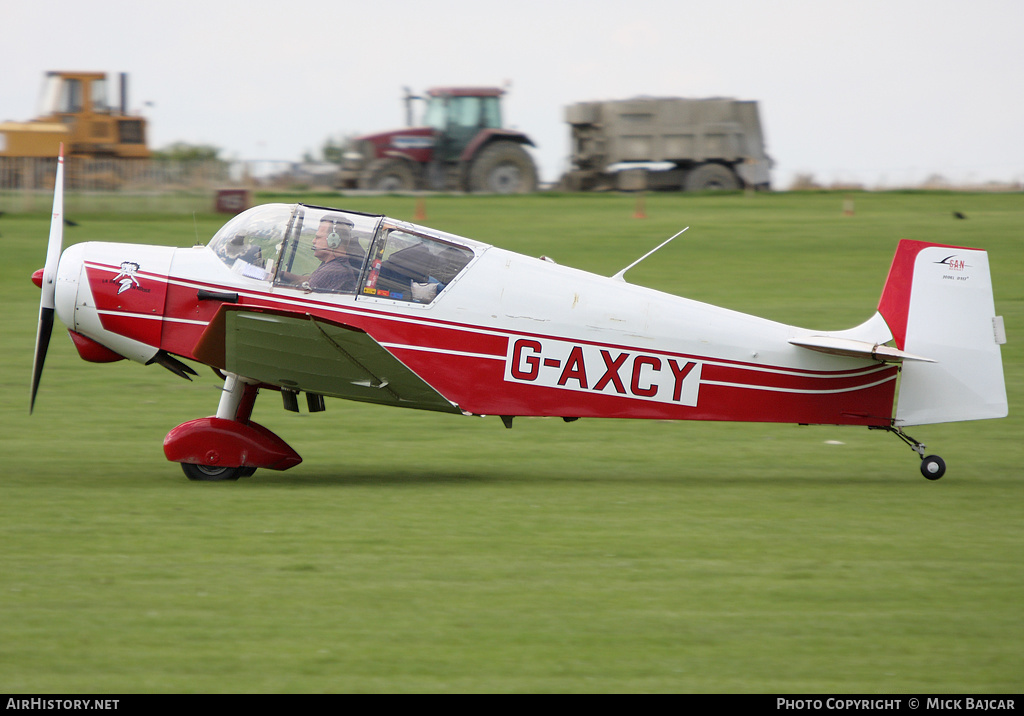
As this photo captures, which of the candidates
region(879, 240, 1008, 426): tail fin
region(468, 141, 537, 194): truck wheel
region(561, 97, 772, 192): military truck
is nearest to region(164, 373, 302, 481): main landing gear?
region(879, 240, 1008, 426): tail fin

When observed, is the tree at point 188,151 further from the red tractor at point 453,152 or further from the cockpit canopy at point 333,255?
the cockpit canopy at point 333,255

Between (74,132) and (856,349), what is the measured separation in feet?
110

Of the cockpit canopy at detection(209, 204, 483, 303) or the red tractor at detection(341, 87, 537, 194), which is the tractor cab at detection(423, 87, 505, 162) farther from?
the cockpit canopy at detection(209, 204, 483, 303)

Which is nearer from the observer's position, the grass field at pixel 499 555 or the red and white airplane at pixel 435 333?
the grass field at pixel 499 555

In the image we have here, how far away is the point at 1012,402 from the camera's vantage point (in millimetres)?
12125

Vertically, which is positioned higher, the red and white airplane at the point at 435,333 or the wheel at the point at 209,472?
the red and white airplane at the point at 435,333

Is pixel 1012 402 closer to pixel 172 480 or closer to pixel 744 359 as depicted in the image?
pixel 744 359

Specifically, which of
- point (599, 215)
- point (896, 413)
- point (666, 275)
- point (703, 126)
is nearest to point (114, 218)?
point (599, 215)

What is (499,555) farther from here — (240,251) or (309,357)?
(240,251)

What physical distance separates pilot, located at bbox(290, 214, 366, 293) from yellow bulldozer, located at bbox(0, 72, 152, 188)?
95.4 ft

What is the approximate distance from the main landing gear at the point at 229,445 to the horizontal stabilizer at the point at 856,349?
4.21m

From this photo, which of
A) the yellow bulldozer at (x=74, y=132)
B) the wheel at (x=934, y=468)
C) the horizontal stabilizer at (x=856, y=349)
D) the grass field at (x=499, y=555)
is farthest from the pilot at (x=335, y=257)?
the yellow bulldozer at (x=74, y=132)

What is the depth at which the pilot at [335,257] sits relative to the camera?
836 cm
